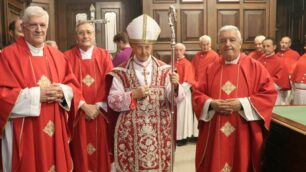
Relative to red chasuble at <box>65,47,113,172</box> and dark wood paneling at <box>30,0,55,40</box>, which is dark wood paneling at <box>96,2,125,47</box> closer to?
dark wood paneling at <box>30,0,55,40</box>

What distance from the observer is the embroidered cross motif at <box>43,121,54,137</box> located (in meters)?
3.07

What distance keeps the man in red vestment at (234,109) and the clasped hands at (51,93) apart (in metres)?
1.17

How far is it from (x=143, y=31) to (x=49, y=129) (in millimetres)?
1116

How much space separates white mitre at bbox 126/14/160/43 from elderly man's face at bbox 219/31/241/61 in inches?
22.8

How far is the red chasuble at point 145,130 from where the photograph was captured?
3.32 metres

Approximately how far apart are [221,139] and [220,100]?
346 mm

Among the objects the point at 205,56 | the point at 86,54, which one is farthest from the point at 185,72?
the point at 86,54

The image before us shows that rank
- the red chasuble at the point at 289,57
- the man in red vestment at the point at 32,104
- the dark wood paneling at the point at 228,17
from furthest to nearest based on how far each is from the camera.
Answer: the dark wood paneling at the point at 228,17, the red chasuble at the point at 289,57, the man in red vestment at the point at 32,104

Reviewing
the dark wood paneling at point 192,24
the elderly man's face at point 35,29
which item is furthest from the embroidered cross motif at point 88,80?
the dark wood paneling at point 192,24

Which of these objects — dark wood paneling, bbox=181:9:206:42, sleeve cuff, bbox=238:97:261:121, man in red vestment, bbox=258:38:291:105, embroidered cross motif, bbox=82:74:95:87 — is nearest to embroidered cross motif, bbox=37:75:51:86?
embroidered cross motif, bbox=82:74:95:87

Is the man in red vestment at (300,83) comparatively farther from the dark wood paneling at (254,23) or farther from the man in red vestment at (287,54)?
the dark wood paneling at (254,23)

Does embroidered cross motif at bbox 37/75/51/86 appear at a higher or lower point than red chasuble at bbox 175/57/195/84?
higher

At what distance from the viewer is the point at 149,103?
10.9ft

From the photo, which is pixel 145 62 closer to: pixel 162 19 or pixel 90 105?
pixel 90 105
